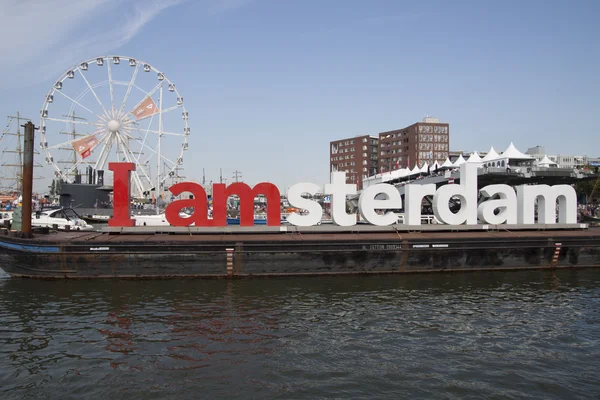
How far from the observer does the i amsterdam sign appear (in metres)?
25.2

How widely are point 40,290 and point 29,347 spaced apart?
7942 millimetres

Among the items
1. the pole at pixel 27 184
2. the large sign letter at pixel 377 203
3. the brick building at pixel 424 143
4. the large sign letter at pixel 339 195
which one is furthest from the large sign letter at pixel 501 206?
the brick building at pixel 424 143

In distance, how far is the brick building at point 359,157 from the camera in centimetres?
14912

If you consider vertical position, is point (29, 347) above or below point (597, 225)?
below

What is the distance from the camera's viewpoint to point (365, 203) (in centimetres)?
2678

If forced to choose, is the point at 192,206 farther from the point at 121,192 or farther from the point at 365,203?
the point at 365,203

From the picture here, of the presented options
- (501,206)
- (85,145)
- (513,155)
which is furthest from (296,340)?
(513,155)

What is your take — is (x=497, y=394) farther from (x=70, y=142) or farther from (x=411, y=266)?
(x=70, y=142)

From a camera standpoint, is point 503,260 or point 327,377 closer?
point 327,377

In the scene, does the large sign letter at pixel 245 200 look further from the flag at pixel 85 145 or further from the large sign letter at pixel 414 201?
the flag at pixel 85 145

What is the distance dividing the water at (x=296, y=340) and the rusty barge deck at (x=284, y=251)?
1.44 m

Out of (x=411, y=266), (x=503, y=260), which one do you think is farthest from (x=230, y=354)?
(x=503, y=260)

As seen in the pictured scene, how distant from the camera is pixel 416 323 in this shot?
1539 centimetres

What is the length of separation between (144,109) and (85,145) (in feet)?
27.0
